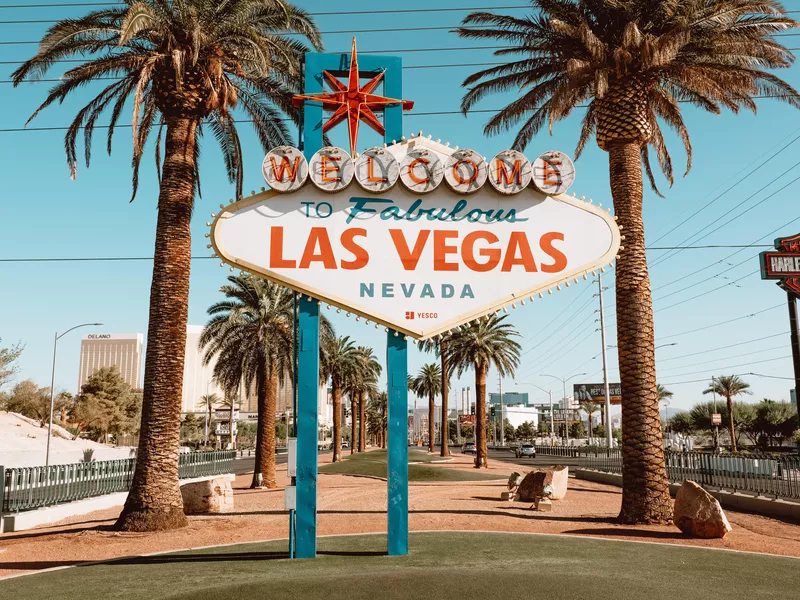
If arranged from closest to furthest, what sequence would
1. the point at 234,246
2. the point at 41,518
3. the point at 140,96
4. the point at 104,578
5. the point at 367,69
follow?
the point at 104,578 < the point at 234,246 < the point at 367,69 < the point at 140,96 < the point at 41,518

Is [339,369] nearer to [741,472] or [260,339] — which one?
[260,339]

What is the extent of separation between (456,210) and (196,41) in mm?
8936

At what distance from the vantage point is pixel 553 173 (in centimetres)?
1271

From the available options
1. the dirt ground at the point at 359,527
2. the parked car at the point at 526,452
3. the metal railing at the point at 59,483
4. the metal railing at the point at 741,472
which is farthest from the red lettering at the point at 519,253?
the parked car at the point at 526,452

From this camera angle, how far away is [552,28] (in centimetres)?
1847

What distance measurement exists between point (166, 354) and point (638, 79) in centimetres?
1486

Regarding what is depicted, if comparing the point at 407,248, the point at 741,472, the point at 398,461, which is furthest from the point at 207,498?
the point at 741,472

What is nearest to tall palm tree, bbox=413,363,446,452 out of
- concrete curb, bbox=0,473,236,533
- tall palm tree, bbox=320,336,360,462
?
tall palm tree, bbox=320,336,360,462

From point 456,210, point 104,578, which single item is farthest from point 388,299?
point 104,578

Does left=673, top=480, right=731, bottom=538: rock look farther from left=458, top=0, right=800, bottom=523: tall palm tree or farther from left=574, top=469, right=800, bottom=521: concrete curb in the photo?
Result: left=574, top=469, right=800, bottom=521: concrete curb

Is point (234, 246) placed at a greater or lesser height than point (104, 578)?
greater

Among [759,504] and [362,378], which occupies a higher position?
[362,378]

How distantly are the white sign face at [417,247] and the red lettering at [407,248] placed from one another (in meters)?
0.02

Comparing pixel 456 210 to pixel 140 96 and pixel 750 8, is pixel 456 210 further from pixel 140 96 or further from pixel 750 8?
pixel 750 8
